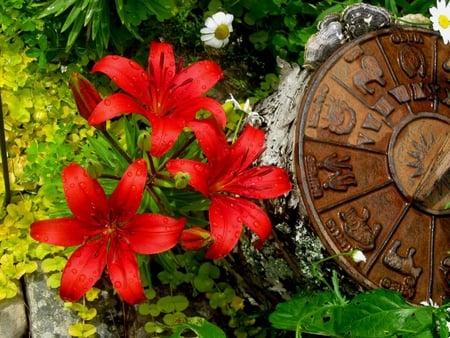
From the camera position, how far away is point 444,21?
1909 mm

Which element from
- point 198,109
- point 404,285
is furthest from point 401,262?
point 198,109

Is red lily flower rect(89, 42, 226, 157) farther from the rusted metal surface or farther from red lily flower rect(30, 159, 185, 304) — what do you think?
the rusted metal surface

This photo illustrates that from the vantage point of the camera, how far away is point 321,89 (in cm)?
180

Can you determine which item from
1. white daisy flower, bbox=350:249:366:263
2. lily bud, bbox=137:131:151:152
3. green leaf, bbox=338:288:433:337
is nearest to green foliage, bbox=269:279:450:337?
green leaf, bbox=338:288:433:337

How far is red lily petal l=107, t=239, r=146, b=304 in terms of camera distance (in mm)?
1449

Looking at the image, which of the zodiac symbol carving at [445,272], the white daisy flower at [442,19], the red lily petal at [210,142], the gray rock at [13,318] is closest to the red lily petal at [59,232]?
the red lily petal at [210,142]

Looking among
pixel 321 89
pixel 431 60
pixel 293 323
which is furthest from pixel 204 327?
pixel 431 60

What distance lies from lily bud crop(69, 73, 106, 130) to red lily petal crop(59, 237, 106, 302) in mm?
313

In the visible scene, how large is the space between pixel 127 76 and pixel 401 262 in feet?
2.57

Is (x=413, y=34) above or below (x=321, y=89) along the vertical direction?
above

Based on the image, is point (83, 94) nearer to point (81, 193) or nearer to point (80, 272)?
point (81, 193)

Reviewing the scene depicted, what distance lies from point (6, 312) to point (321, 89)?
1014 mm

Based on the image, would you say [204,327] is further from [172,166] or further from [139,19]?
[139,19]

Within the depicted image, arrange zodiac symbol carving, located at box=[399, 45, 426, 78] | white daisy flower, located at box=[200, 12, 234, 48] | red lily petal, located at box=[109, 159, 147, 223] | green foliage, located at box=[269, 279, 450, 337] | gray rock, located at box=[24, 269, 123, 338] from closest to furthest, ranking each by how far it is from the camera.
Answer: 1. green foliage, located at box=[269, 279, 450, 337]
2. red lily petal, located at box=[109, 159, 147, 223]
3. zodiac symbol carving, located at box=[399, 45, 426, 78]
4. gray rock, located at box=[24, 269, 123, 338]
5. white daisy flower, located at box=[200, 12, 234, 48]
